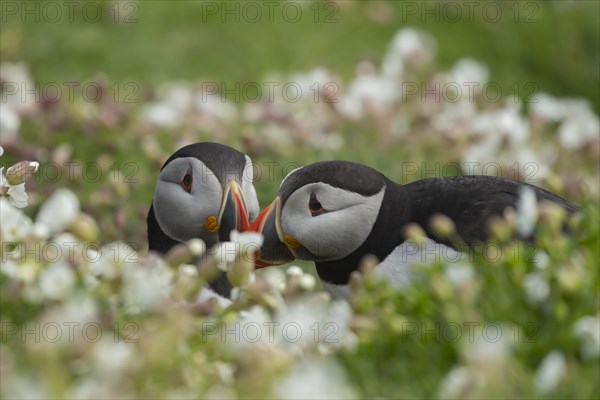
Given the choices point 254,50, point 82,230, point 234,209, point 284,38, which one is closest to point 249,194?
point 234,209

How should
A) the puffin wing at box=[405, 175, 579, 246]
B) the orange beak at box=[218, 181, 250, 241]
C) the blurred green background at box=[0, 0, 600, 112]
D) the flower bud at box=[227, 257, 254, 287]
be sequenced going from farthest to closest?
the blurred green background at box=[0, 0, 600, 112], the orange beak at box=[218, 181, 250, 241], the puffin wing at box=[405, 175, 579, 246], the flower bud at box=[227, 257, 254, 287]

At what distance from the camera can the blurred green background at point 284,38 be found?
8.91 meters

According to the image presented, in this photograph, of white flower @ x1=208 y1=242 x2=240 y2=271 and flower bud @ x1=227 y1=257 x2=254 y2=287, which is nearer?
flower bud @ x1=227 y1=257 x2=254 y2=287

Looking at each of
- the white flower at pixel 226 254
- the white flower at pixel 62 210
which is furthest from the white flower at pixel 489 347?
the white flower at pixel 62 210

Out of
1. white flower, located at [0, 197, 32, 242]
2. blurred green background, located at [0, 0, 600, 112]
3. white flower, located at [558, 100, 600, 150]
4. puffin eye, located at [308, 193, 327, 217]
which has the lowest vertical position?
blurred green background, located at [0, 0, 600, 112]

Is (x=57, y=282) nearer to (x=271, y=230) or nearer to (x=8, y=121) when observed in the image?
(x=271, y=230)

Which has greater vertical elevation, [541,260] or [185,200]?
[541,260]

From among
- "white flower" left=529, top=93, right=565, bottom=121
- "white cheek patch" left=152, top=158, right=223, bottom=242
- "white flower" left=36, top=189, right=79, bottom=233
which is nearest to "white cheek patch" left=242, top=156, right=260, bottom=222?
"white cheek patch" left=152, top=158, right=223, bottom=242

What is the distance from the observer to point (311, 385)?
8.89ft

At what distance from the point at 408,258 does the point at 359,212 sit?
292 millimetres

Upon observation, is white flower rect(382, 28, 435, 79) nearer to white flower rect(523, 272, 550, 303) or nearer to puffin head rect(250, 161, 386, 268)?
puffin head rect(250, 161, 386, 268)

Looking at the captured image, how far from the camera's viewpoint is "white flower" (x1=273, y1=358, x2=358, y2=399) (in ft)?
8.88

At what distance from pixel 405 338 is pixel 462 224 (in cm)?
86

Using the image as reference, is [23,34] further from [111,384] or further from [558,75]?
[111,384]
